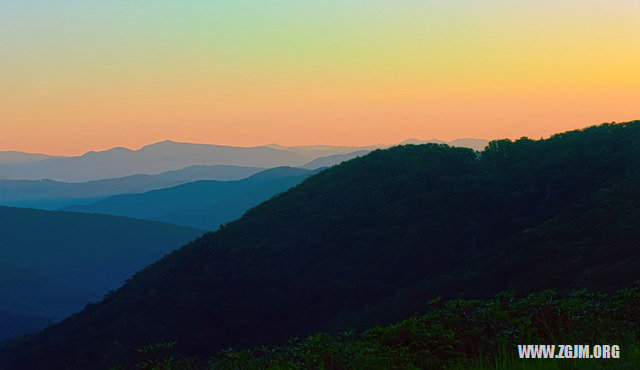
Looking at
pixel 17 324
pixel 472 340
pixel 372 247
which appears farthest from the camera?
pixel 17 324

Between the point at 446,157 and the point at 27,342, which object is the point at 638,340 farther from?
the point at 27,342

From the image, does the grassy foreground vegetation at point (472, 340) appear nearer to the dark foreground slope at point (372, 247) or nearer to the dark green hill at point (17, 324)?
the dark foreground slope at point (372, 247)

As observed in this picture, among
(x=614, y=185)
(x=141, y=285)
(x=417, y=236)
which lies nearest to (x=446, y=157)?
(x=417, y=236)

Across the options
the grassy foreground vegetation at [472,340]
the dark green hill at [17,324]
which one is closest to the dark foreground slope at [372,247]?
the grassy foreground vegetation at [472,340]

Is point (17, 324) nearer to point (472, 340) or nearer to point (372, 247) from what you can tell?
point (372, 247)

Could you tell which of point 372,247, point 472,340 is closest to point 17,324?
point 372,247

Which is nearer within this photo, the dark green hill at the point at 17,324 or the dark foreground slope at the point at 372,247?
the dark foreground slope at the point at 372,247
